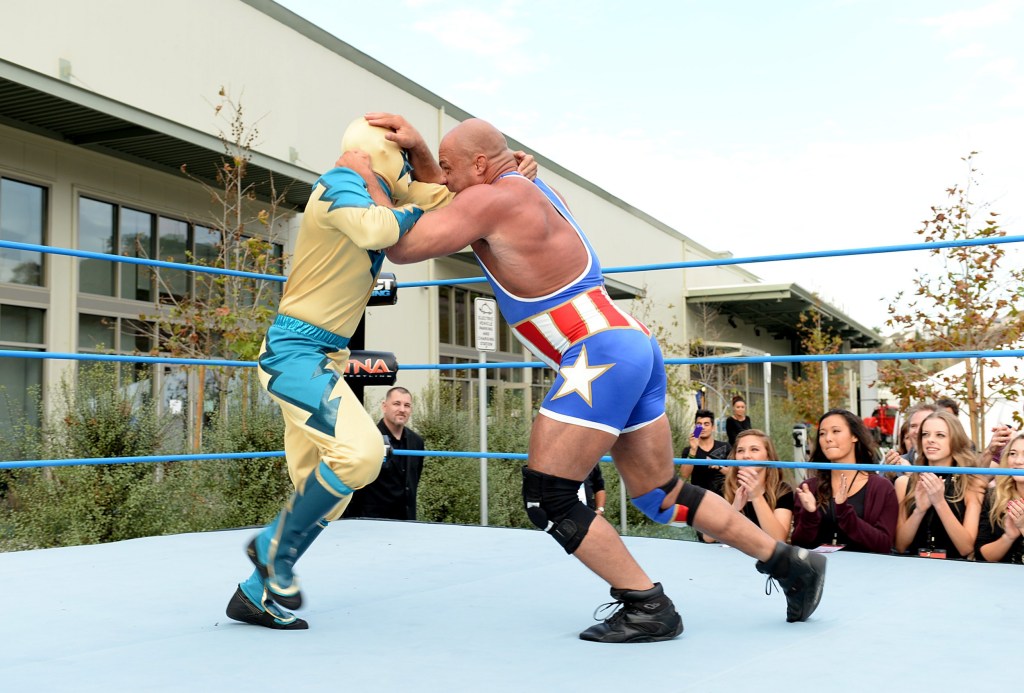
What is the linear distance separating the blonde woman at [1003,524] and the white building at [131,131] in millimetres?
6356

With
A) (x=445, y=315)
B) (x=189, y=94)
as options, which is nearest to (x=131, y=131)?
(x=189, y=94)

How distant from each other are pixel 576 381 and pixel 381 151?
0.82 meters

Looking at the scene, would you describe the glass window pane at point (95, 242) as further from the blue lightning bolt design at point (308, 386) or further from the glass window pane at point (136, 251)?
the blue lightning bolt design at point (308, 386)

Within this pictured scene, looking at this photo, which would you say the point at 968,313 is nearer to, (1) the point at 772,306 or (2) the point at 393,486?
(2) the point at 393,486

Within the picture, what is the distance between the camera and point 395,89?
13.0 meters

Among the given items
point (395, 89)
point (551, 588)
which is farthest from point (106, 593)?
point (395, 89)

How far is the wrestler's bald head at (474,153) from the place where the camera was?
2391 millimetres

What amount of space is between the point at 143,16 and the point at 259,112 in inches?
70.8

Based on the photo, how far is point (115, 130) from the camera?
8.65 meters

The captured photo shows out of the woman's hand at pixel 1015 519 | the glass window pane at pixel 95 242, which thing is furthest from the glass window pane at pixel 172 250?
the woman's hand at pixel 1015 519

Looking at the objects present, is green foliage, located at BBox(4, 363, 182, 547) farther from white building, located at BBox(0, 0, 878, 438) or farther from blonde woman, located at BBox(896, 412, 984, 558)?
blonde woman, located at BBox(896, 412, 984, 558)

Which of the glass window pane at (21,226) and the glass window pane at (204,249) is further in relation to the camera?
the glass window pane at (204,249)

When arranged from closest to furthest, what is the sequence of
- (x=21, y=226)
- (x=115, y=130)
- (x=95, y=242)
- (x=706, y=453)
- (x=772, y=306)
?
(x=706, y=453)
(x=21, y=226)
(x=115, y=130)
(x=95, y=242)
(x=772, y=306)

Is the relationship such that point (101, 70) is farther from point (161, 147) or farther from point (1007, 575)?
point (1007, 575)
